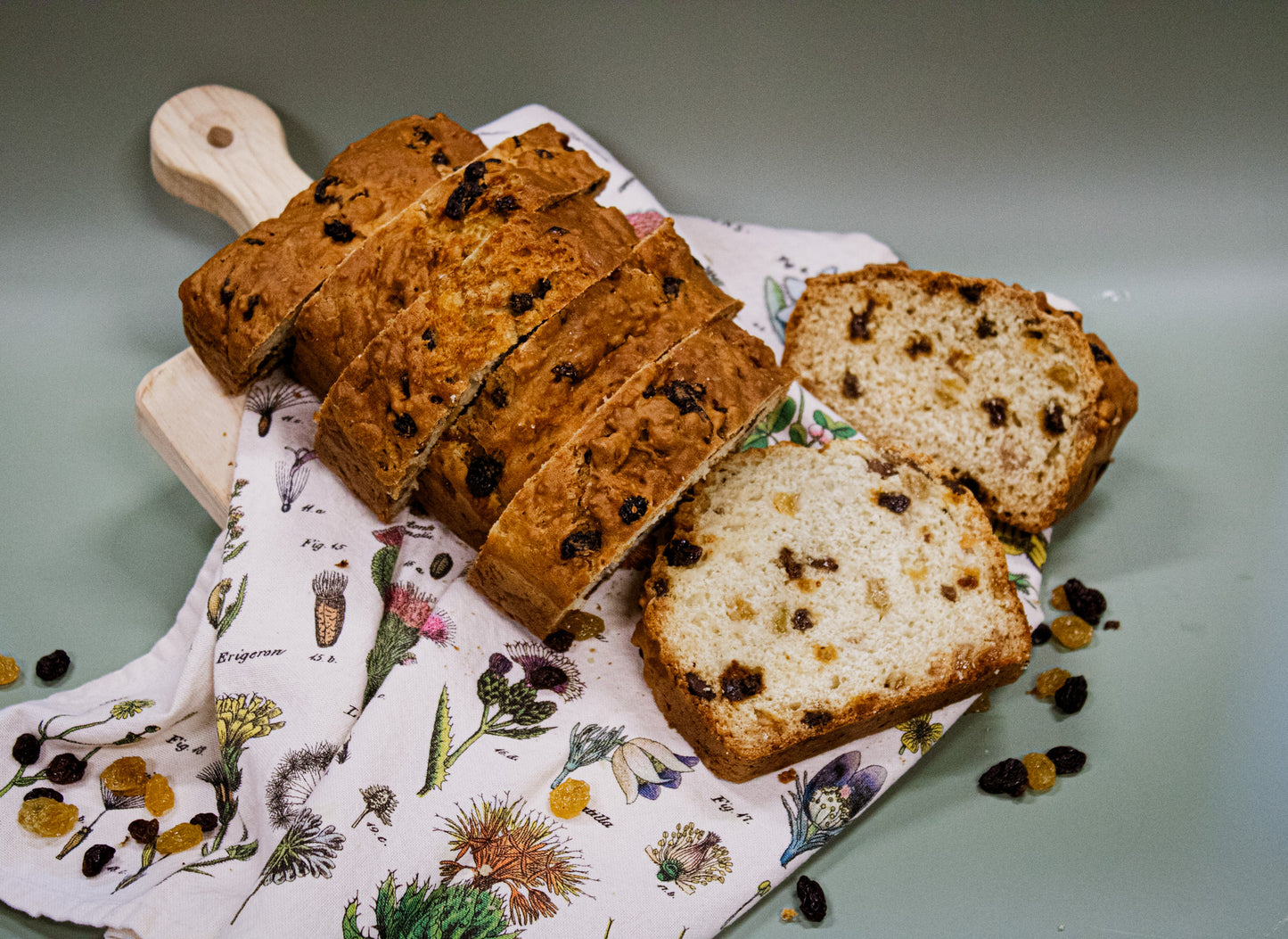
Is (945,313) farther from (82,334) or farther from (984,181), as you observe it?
(82,334)

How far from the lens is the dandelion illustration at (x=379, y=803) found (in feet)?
7.86

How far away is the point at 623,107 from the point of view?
11.9 ft

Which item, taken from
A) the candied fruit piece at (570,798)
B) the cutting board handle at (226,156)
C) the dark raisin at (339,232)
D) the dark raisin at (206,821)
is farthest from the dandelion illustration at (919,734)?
the cutting board handle at (226,156)

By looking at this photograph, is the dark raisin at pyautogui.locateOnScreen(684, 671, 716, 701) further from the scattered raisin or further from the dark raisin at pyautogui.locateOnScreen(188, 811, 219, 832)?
the scattered raisin

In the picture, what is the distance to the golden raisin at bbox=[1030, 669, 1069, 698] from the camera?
2.82m

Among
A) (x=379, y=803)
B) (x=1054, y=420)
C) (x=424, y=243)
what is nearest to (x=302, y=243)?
(x=424, y=243)

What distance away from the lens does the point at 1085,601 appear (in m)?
2.91

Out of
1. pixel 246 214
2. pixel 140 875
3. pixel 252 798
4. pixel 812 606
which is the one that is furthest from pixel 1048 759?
pixel 246 214

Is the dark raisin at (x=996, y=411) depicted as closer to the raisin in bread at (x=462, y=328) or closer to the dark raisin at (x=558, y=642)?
the raisin in bread at (x=462, y=328)

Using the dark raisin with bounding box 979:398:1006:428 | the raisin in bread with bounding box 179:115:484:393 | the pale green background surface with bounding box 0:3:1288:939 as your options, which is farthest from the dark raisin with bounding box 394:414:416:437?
the dark raisin with bounding box 979:398:1006:428

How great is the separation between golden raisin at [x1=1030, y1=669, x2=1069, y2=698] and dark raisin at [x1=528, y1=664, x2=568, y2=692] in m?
1.24

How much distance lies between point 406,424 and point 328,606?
56cm

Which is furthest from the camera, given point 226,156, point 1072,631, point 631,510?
point 226,156

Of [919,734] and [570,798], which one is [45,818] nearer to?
[570,798]
